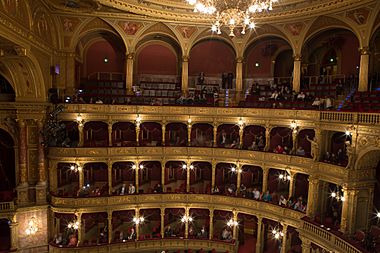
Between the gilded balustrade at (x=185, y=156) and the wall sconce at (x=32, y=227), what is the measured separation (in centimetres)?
362

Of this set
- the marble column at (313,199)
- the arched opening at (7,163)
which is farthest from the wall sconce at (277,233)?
the arched opening at (7,163)

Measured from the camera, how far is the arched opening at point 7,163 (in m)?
18.5

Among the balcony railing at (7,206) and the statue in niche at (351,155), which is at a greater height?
the statue in niche at (351,155)

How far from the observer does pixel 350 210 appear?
14188 millimetres

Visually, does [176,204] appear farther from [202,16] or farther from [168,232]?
[202,16]

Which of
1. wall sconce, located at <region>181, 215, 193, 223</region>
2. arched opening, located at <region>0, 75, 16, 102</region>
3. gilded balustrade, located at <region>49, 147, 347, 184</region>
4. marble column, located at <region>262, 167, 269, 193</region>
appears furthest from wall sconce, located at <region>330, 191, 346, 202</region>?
arched opening, located at <region>0, 75, 16, 102</region>

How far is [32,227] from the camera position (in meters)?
17.4

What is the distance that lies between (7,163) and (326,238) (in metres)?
18.6

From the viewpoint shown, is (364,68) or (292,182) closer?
(364,68)

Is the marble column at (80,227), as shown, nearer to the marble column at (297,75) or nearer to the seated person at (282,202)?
the seated person at (282,202)

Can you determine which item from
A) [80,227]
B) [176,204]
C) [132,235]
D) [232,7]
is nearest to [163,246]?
[132,235]

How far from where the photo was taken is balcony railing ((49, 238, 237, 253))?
1809 cm

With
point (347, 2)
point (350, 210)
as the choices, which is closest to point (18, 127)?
point (350, 210)

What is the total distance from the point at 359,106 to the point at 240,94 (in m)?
9.35
